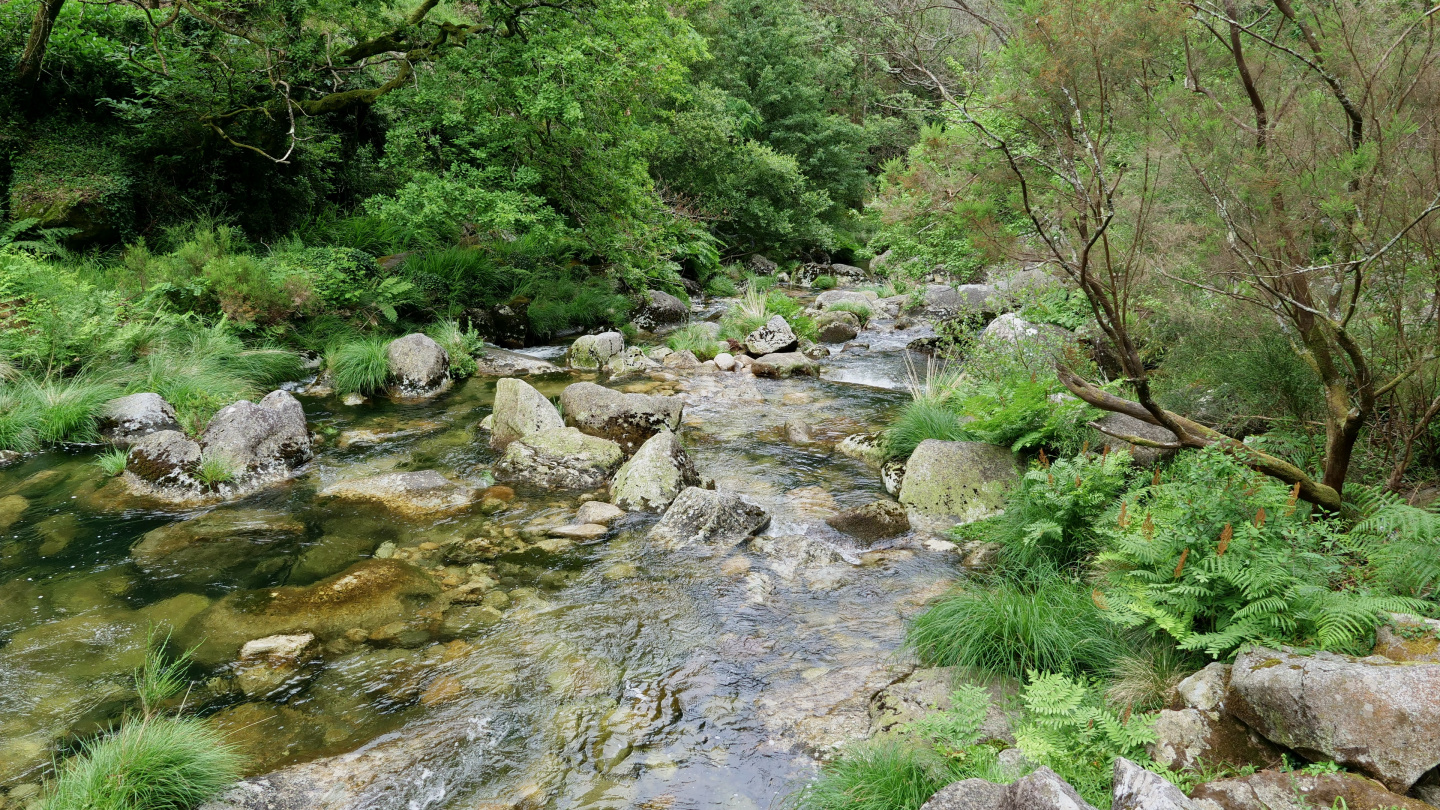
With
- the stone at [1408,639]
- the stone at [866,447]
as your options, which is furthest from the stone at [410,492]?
the stone at [1408,639]

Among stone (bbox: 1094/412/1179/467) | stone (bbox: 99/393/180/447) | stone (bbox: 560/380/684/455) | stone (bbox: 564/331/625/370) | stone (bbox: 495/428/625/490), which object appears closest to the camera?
stone (bbox: 1094/412/1179/467)

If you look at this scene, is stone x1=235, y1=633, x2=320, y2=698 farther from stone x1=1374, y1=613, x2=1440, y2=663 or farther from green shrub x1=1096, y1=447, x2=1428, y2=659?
stone x1=1374, y1=613, x2=1440, y2=663

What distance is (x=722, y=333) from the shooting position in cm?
1471

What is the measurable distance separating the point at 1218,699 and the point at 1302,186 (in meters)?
2.44

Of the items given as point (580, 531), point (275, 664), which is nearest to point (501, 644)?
point (275, 664)

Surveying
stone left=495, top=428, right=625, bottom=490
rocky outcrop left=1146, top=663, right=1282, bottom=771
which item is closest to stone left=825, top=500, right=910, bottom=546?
stone left=495, top=428, right=625, bottom=490

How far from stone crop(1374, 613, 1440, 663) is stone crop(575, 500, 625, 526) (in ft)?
16.8

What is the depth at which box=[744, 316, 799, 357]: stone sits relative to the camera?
13.4 meters

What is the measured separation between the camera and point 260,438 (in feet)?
25.1

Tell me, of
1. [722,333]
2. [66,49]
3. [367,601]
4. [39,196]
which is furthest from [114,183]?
[367,601]

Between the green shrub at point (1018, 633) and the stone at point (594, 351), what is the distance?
9148mm

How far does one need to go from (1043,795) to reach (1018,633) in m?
1.81

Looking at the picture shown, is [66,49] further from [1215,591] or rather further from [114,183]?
[1215,591]

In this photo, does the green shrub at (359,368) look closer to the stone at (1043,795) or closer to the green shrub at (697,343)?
the green shrub at (697,343)
